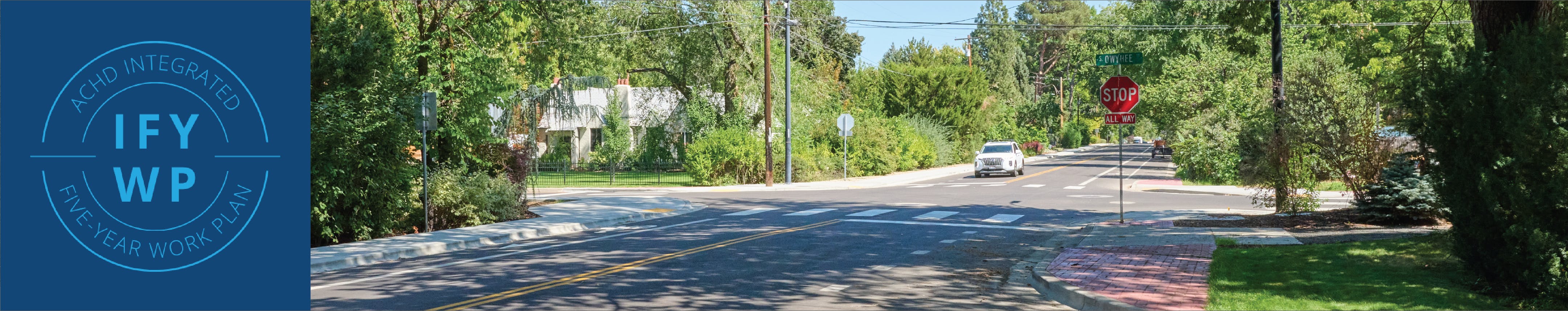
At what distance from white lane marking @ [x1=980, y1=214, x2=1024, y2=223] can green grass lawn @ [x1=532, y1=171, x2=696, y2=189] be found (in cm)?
1577

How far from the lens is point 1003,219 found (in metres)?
18.3

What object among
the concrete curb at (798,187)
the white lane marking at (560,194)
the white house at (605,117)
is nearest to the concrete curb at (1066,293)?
the white lane marking at (560,194)

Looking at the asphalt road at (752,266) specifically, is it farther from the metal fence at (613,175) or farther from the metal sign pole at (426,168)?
the metal fence at (613,175)

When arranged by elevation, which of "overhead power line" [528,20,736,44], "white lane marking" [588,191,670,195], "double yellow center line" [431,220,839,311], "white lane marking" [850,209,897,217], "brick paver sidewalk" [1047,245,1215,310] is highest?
"overhead power line" [528,20,736,44]

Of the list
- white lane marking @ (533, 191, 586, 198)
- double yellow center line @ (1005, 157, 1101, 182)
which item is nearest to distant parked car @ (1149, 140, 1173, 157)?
double yellow center line @ (1005, 157, 1101, 182)

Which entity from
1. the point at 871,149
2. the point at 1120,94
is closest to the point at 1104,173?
the point at 871,149

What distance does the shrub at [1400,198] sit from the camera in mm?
13445

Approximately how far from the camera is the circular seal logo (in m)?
2.84

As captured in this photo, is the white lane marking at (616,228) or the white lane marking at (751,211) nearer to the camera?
the white lane marking at (616,228)

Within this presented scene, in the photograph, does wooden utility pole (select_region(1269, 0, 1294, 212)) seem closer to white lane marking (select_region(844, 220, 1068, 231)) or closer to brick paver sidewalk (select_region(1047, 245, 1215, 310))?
white lane marking (select_region(844, 220, 1068, 231))

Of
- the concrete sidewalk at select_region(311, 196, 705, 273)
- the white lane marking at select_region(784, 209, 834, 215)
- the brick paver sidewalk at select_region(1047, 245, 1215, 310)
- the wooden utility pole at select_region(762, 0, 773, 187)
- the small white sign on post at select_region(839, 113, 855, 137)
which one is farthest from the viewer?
the small white sign on post at select_region(839, 113, 855, 137)

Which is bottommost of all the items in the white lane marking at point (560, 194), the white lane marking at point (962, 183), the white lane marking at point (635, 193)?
the white lane marking at point (962, 183)

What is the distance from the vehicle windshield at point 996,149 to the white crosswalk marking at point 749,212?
19.0 m

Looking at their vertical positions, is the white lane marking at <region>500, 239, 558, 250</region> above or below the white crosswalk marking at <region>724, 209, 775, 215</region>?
below
